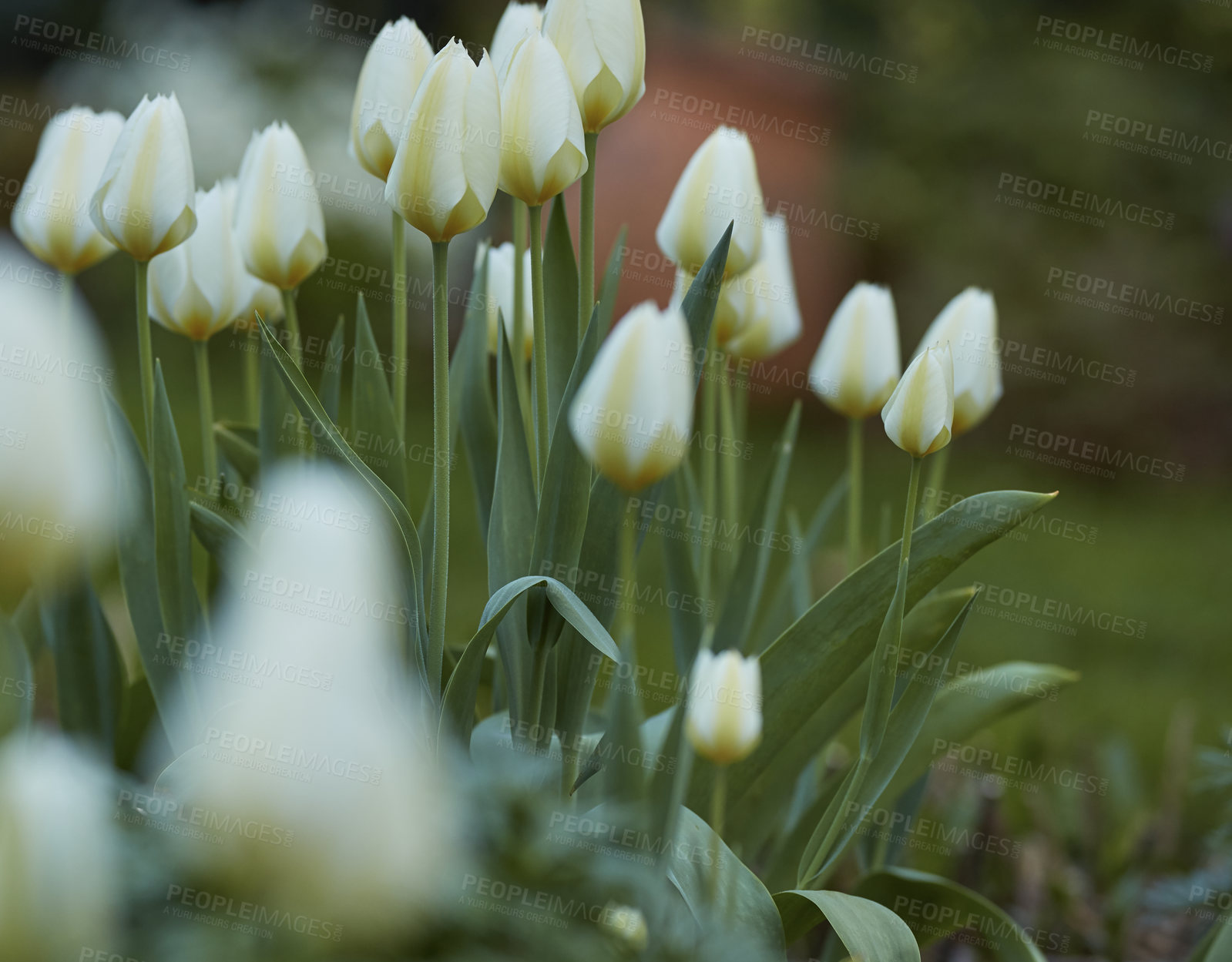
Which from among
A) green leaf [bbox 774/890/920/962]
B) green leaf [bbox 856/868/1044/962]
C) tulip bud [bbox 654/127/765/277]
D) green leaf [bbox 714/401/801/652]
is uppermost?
tulip bud [bbox 654/127/765/277]

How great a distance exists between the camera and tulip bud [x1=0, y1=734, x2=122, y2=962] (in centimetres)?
30

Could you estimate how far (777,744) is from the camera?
111 cm

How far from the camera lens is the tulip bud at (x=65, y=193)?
1091 mm

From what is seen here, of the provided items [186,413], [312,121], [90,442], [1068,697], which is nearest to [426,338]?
[186,413]

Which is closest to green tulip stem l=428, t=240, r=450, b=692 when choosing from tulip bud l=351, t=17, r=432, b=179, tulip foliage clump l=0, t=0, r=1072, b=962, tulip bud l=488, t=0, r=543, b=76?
tulip foliage clump l=0, t=0, r=1072, b=962

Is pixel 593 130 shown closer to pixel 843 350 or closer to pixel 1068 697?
pixel 843 350

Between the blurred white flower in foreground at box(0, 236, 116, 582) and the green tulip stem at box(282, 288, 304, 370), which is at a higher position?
the green tulip stem at box(282, 288, 304, 370)

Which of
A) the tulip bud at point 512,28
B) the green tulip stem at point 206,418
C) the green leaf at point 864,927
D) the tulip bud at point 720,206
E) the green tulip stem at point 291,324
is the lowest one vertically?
the green leaf at point 864,927

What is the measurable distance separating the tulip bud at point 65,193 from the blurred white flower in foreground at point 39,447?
28.4 inches

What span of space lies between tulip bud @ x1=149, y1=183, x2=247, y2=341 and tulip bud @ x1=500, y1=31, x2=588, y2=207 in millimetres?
386

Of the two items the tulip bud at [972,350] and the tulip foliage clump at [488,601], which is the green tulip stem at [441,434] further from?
the tulip bud at [972,350]

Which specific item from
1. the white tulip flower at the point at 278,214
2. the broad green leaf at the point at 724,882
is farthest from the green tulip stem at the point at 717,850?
the white tulip flower at the point at 278,214

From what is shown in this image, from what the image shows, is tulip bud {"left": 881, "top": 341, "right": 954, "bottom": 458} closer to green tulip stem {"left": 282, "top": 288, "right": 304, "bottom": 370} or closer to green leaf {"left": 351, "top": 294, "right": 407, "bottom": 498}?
green leaf {"left": 351, "top": 294, "right": 407, "bottom": 498}

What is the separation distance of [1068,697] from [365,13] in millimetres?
4930
